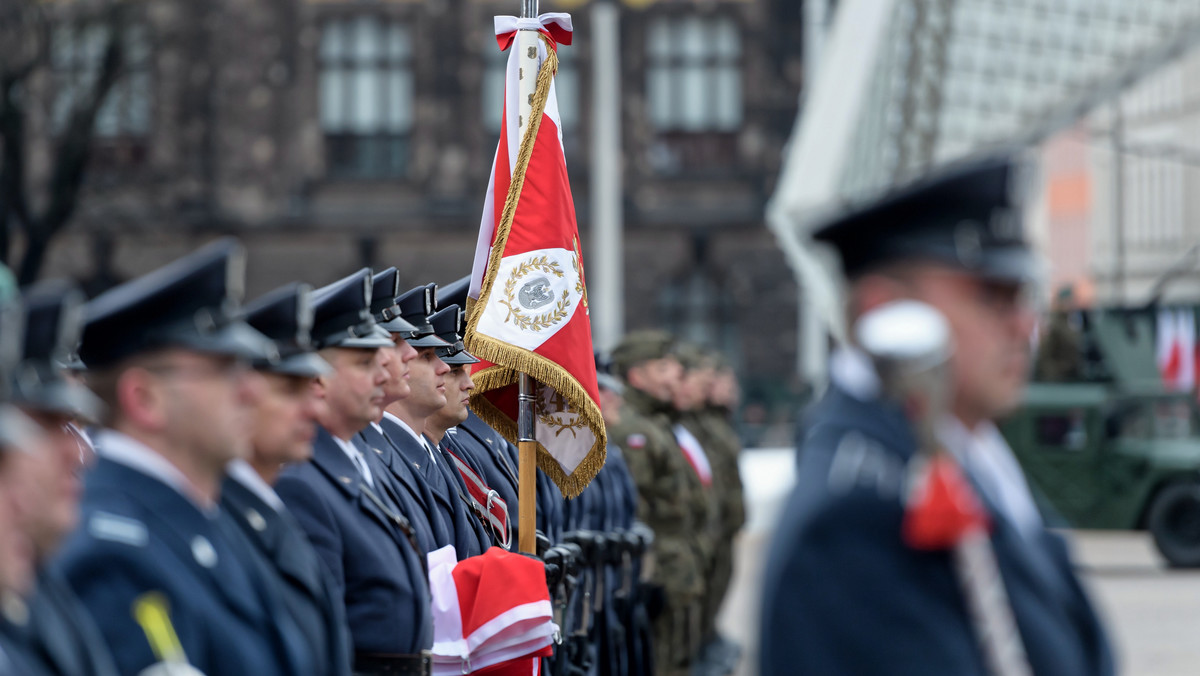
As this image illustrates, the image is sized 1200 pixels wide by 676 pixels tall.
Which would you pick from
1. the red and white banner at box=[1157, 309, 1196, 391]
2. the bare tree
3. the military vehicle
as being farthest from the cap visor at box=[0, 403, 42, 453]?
the bare tree

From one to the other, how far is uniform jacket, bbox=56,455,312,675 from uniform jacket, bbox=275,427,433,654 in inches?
44.2

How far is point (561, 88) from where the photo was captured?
31422 millimetres

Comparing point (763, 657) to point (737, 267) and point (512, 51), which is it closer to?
point (512, 51)

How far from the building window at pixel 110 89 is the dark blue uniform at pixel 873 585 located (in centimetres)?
2711

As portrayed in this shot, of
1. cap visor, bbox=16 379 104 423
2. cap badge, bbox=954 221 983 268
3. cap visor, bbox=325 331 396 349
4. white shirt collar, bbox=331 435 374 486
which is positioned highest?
cap badge, bbox=954 221 983 268

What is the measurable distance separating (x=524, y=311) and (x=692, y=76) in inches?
1053

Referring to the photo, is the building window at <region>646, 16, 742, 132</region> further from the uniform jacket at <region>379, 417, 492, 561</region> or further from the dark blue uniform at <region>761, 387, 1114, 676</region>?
the dark blue uniform at <region>761, 387, 1114, 676</region>

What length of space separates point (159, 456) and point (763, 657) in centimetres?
111

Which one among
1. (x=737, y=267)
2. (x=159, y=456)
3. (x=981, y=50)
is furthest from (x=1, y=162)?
(x=159, y=456)

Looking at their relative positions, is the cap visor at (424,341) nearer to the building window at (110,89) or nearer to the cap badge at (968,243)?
the cap badge at (968,243)

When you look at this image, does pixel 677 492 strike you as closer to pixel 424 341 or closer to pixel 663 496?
pixel 663 496

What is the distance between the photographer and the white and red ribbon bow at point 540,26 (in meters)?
6.09

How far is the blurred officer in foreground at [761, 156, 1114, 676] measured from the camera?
2242 mm

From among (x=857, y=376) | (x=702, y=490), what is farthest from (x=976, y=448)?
(x=702, y=490)
